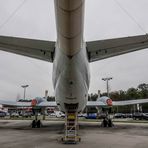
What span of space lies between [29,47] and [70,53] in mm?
2137

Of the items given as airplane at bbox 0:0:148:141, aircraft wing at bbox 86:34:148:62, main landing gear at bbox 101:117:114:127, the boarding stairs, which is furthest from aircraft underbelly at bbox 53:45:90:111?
main landing gear at bbox 101:117:114:127

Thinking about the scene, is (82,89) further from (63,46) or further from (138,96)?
(138,96)

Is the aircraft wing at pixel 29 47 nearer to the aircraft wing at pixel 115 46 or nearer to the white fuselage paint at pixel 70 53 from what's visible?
the white fuselage paint at pixel 70 53

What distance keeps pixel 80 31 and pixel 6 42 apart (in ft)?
10.5

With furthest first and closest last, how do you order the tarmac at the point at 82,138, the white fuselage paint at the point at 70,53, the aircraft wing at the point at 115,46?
the tarmac at the point at 82,138 < the aircraft wing at the point at 115,46 < the white fuselage paint at the point at 70,53

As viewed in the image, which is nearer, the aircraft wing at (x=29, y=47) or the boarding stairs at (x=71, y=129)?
the aircraft wing at (x=29, y=47)

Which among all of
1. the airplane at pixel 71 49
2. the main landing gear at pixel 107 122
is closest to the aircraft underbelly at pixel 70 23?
the airplane at pixel 71 49

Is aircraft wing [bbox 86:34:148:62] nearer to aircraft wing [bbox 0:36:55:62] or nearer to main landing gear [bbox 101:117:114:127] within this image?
aircraft wing [bbox 0:36:55:62]

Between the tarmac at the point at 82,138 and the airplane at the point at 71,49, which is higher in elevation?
the airplane at the point at 71,49

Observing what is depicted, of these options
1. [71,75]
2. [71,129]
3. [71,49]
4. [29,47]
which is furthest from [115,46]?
[71,129]

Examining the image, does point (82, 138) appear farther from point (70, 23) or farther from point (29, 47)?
point (70, 23)

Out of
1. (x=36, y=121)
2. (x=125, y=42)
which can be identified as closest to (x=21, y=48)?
(x=125, y=42)

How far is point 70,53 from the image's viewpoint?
278 inches

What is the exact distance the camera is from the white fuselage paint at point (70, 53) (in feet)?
15.7
